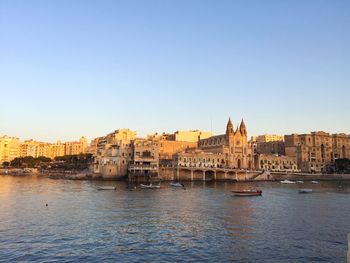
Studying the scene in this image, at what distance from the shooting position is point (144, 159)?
112562mm

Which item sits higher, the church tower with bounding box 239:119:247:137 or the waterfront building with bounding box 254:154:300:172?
the church tower with bounding box 239:119:247:137

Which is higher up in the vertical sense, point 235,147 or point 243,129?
point 243,129

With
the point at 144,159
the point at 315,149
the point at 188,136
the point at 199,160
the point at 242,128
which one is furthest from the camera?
the point at 188,136

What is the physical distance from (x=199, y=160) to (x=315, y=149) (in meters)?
58.1

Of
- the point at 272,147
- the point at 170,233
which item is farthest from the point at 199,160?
the point at 170,233

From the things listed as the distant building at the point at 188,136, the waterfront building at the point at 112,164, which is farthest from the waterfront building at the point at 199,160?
the distant building at the point at 188,136

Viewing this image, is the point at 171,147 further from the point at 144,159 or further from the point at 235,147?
the point at 144,159

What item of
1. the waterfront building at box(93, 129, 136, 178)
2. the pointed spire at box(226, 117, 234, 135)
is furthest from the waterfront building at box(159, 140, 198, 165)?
the waterfront building at box(93, 129, 136, 178)

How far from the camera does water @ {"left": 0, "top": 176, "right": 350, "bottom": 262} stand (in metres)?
24.6

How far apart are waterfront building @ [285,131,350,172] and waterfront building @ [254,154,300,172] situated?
18.4ft

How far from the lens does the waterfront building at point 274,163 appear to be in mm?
141875

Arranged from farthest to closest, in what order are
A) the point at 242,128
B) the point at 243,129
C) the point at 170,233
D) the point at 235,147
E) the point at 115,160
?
the point at 242,128 < the point at 243,129 < the point at 235,147 < the point at 115,160 < the point at 170,233

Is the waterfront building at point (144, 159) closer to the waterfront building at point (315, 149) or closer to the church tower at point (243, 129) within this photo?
the church tower at point (243, 129)

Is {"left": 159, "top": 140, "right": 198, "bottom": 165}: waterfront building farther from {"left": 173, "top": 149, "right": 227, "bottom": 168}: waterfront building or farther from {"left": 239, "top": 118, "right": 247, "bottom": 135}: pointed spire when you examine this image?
{"left": 239, "top": 118, "right": 247, "bottom": 135}: pointed spire
